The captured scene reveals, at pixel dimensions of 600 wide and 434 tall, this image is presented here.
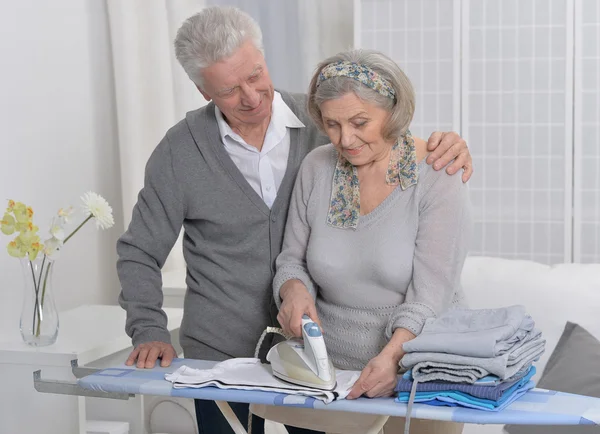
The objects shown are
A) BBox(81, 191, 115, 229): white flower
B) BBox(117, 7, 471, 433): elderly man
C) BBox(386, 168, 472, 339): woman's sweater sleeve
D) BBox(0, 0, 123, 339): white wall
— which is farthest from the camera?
BBox(0, 0, 123, 339): white wall

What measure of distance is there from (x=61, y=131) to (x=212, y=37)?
172 centimetres

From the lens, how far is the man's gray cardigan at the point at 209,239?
2.15m

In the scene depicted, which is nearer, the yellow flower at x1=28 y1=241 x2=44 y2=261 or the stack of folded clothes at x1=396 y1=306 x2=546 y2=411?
the stack of folded clothes at x1=396 y1=306 x2=546 y2=411

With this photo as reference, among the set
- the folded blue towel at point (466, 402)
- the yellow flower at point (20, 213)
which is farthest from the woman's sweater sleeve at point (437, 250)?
the yellow flower at point (20, 213)

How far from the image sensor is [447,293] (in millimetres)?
1852

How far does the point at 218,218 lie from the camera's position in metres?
2.15

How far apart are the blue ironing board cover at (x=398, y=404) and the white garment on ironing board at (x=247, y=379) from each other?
14mm

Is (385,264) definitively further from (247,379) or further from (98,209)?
(98,209)

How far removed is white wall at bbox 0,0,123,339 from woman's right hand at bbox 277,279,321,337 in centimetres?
143

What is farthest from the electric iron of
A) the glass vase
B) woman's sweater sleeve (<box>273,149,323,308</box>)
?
the glass vase

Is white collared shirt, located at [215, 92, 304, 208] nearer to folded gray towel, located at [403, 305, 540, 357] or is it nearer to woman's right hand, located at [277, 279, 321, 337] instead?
woman's right hand, located at [277, 279, 321, 337]

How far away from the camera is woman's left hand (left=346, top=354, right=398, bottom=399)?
1661mm

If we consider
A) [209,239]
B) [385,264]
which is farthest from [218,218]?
[385,264]

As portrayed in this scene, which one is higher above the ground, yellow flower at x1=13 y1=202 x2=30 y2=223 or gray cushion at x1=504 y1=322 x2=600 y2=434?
yellow flower at x1=13 y1=202 x2=30 y2=223
